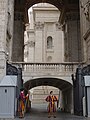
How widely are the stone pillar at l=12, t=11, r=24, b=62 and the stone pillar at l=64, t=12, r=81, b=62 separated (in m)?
5.42

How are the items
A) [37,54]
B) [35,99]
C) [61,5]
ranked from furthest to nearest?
[37,54] → [35,99] → [61,5]

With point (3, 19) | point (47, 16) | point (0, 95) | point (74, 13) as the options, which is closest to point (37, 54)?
point (47, 16)

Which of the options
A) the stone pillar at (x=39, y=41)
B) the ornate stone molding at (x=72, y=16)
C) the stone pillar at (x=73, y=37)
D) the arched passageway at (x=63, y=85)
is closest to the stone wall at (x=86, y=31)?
the arched passageway at (x=63, y=85)

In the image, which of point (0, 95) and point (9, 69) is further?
point (9, 69)

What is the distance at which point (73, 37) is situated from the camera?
30078mm

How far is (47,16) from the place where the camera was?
47.8m

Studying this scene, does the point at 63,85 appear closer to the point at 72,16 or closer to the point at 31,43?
the point at 72,16

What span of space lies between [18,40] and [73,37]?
6384mm

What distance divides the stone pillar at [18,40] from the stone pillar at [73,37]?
5.42m

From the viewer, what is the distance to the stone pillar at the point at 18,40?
2959cm

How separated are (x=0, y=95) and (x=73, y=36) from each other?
1659cm

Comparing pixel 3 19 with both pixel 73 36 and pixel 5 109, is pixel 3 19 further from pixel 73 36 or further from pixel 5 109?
pixel 73 36

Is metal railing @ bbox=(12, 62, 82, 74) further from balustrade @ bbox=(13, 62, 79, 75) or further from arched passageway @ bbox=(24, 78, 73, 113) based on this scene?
arched passageway @ bbox=(24, 78, 73, 113)

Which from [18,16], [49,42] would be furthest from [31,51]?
[18,16]
